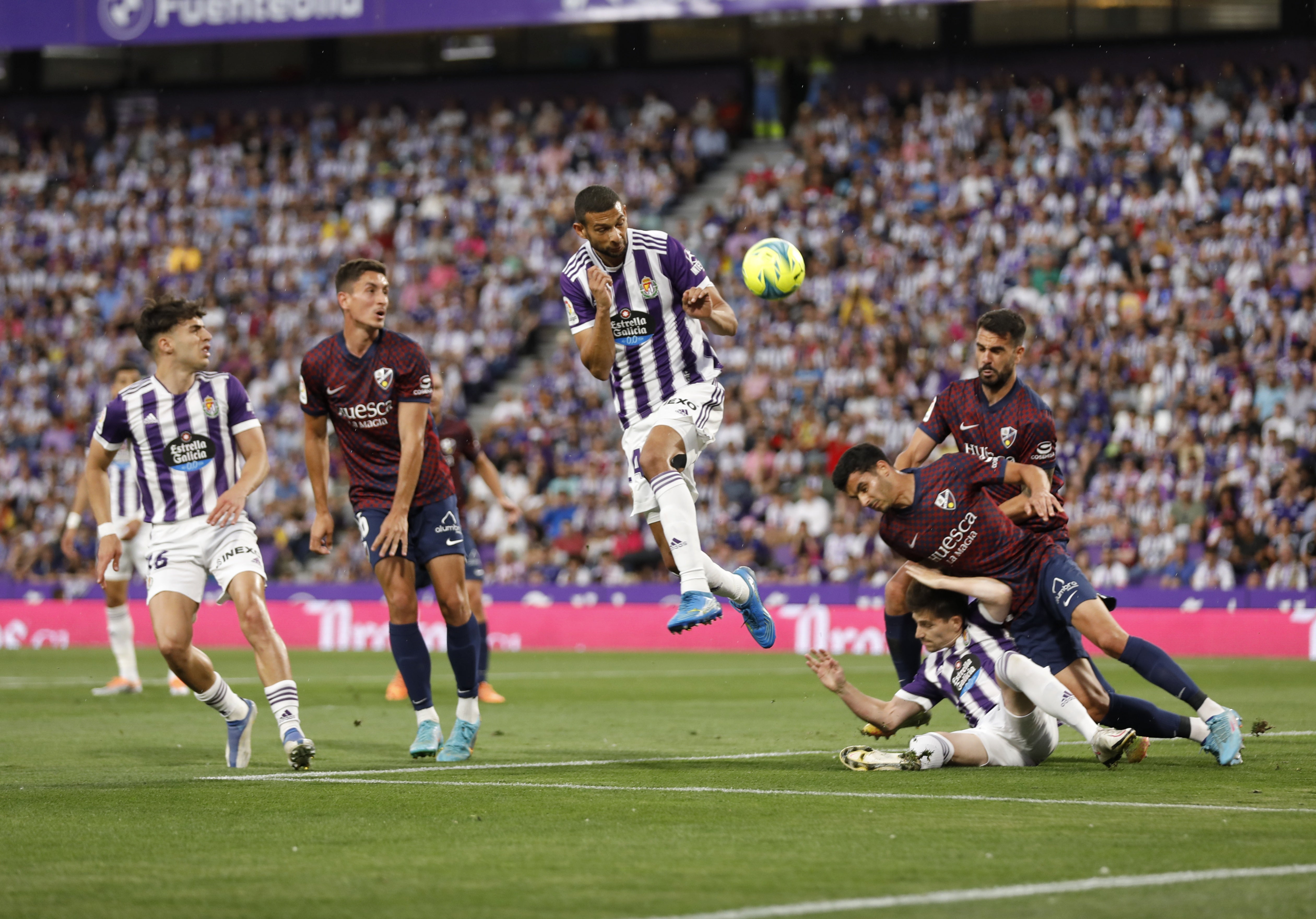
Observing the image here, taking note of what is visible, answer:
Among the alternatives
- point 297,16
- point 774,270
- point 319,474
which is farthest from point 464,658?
point 297,16

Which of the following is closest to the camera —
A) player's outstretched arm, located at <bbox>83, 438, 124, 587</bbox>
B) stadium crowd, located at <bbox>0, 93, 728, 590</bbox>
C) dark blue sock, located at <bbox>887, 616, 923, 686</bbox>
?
player's outstretched arm, located at <bbox>83, 438, 124, 587</bbox>

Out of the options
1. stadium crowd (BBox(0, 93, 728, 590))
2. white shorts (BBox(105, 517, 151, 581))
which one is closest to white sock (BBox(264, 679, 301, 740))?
white shorts (BBox(105, 517, 151, 581))

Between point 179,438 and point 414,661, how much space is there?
173 centimetres

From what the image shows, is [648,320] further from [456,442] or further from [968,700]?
[456,442]

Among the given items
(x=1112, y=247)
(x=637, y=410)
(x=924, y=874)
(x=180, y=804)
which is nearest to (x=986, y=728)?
(x=637, y=410)

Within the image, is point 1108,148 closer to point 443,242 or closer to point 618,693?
point 443,242

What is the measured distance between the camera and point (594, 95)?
34.3 meters

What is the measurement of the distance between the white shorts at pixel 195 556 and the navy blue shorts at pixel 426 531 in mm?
639

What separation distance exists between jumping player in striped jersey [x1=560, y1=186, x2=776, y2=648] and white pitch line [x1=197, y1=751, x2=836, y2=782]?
627 mm

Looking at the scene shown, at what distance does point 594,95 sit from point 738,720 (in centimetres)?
2415

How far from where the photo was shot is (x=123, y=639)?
51.1 ft

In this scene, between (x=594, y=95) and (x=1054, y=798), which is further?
(x=594, y=95)

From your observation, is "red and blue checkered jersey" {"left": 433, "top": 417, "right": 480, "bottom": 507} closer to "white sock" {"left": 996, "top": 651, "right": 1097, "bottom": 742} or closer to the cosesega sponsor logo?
the cosesega sponsor logo

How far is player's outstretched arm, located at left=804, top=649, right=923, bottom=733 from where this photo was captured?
7.99m
